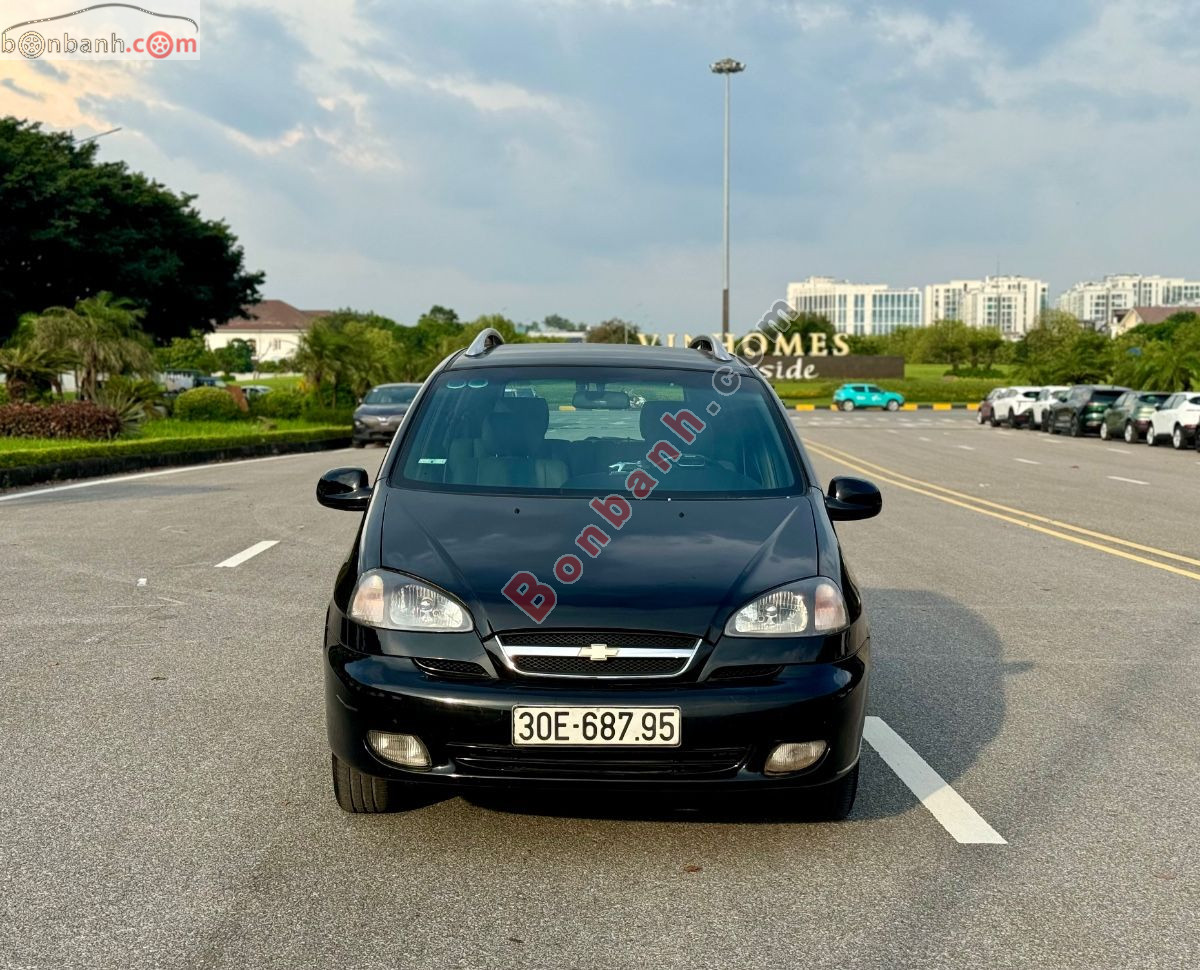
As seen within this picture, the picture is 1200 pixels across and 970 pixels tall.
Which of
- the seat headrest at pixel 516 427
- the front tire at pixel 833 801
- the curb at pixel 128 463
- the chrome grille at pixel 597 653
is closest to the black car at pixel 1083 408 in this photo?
the curb at pixel 128 463

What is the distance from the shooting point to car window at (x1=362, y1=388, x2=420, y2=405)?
3384 cm

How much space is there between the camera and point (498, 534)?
4633 mm

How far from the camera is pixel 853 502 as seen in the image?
18.2 feet

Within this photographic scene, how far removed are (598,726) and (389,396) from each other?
30.9 meters

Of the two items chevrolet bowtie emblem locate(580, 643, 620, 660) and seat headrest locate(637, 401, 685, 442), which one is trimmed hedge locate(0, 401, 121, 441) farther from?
chevrolet bowtie emblem locate(580, 643, 620, 660)

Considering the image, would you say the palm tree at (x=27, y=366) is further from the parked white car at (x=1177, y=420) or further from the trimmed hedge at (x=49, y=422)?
the parked white car at (x=1177, y=420)


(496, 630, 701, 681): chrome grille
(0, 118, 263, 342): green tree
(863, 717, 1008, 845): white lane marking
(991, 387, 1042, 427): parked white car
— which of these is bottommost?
(991, 387, 1042, 427): parked white car

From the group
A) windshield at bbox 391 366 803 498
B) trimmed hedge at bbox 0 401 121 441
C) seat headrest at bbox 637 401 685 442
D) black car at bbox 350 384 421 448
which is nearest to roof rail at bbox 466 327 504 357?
windshield at bbox 391 366 803 498

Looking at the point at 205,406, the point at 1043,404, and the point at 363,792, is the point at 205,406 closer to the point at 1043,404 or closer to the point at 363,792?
the point at 1043,404

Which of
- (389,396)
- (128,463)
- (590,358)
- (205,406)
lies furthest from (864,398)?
(590,358)

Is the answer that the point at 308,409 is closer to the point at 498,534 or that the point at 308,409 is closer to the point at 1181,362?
the point at 1181,362

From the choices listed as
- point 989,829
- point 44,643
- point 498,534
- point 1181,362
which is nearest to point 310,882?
point 498,534

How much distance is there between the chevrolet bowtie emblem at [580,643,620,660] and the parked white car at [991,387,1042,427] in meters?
47.9

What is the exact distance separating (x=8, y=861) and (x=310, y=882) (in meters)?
0.94
